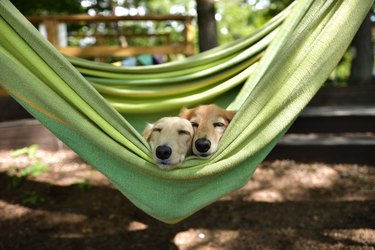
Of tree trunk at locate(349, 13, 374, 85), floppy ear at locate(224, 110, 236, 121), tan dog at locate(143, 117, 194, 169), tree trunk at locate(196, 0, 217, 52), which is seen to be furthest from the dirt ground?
tree trunk at locate(349, 13, 374, 85)

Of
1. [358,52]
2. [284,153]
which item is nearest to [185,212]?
[284,153]

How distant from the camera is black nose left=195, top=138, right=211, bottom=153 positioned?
4.99ft

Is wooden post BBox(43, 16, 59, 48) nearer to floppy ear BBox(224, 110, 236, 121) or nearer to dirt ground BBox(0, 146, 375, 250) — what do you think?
dirt ground BBox(0, 146, 375, 250)

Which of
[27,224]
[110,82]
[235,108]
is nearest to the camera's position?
[235,108]

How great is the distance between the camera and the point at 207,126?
1.64 m

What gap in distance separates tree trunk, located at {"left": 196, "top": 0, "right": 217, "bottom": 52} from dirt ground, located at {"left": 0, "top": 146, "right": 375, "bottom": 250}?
50.0 inches

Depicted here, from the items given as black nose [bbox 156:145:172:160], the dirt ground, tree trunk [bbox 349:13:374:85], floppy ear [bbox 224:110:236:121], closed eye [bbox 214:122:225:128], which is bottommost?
the dirt ground

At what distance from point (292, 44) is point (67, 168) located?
2.70m

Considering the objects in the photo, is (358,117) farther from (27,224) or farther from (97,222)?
(27,224)

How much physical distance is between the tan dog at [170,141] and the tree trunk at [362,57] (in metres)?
4.73

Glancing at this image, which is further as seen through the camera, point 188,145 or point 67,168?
point 67,168

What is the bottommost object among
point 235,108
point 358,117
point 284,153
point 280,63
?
point 284,153

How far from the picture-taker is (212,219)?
2711 mm

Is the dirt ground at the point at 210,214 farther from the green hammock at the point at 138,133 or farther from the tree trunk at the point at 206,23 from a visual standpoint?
the tree trunk at the point at 206,23
